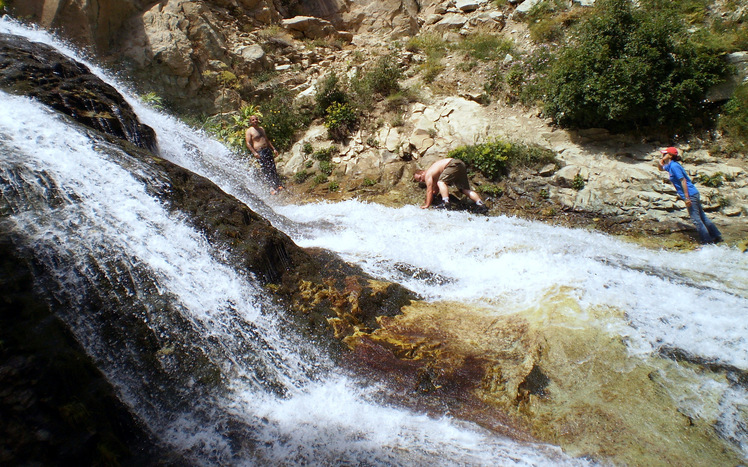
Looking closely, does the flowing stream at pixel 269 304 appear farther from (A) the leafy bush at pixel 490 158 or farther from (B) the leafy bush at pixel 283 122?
(B) the leafy bush at pixel 283 122

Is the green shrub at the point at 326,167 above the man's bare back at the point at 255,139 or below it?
below

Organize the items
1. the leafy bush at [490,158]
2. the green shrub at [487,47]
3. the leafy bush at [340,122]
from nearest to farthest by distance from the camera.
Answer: the leafy bush at [490,158]
the leafy bush at [340,122]
the green shrub at [487,47]

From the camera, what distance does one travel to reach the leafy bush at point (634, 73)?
24.9 feet

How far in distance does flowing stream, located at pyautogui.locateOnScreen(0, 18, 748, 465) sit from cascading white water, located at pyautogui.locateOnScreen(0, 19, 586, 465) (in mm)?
11

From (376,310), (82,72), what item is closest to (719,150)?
(376,310)

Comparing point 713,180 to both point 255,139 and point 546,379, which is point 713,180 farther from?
point 255,139

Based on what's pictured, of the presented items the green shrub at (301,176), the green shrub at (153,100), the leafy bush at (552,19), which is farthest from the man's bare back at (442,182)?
the green shrub at (153,100)

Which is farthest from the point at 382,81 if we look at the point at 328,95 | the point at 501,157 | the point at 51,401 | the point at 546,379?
the point at 51,401

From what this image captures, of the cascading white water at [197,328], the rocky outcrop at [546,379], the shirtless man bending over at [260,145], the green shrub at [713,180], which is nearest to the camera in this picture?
the cascading white water at [197,328]

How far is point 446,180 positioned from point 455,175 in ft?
0.70

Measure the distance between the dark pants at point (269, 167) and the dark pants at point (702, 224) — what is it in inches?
340

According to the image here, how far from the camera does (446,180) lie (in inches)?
315

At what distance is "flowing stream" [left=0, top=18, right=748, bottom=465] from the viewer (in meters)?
2.47

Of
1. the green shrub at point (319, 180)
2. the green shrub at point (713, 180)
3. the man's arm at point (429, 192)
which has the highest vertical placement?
the green shrub at point (713, 180)
